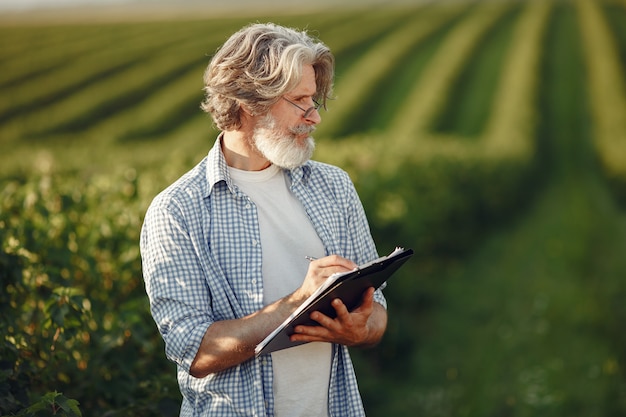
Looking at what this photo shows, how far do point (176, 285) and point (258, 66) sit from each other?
2.23 feet

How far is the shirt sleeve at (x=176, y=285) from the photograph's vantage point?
2.26 metres

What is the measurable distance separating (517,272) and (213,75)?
8.77 m

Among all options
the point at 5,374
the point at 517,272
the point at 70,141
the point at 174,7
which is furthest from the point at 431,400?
the point at 174,7

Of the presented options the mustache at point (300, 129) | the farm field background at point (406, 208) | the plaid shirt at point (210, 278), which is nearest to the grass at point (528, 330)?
the farm field background at point (406, 208)

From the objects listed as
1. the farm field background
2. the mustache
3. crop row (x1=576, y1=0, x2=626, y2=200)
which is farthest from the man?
crop row (x1=576, y1=0, x2=626, y2=200)

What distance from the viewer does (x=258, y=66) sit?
2.40 metres

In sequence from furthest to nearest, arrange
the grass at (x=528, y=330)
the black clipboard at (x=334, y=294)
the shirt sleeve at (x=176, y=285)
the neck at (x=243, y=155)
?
1. the grass at (x=528, y=330)
2. the neck at (x=243, y=155)
3. the shirt sleeve at (x=176, y=285)
4. the black clipboard at (x=334, y=294)

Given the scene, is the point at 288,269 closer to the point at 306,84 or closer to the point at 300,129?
the point at 300,129

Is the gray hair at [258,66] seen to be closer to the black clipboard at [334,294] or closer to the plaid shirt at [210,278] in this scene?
the plaid shirt at [210,278]

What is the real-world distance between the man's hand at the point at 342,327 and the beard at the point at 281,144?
0.46 meters

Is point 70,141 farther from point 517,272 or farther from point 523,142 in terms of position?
point 517,272

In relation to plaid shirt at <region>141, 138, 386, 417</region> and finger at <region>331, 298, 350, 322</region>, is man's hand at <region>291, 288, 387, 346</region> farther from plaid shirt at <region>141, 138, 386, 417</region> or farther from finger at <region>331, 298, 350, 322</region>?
plaid shirt at <region>141, 138, 386, 417</region>

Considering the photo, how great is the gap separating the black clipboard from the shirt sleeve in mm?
200

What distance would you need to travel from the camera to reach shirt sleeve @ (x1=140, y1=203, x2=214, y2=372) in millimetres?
2258
